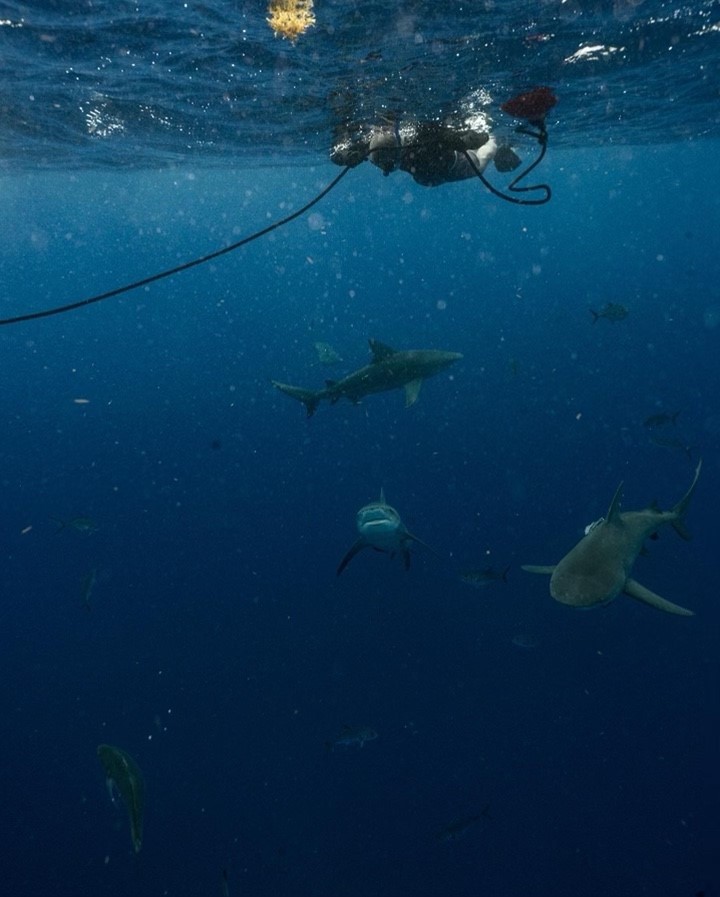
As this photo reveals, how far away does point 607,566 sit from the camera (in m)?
4.76

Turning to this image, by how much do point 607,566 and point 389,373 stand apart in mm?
5327

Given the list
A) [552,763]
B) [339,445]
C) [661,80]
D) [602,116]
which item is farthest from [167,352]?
[552,763]

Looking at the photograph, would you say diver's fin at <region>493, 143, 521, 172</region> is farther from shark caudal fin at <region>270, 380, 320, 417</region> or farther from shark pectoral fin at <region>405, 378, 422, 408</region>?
shark caudal fin at <region>270, 380, 320, 417</region>

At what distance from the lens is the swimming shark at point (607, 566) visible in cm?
455

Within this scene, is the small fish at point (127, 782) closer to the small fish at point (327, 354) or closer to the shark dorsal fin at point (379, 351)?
the shark dorsal fin at point (379, 351)

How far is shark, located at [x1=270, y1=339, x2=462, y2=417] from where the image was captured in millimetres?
9153

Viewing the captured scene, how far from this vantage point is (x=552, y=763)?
11.6 metres

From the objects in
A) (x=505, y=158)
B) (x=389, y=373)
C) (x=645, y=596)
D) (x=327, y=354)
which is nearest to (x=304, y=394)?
(x=389, y=373)

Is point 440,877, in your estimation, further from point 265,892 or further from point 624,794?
point 624,794

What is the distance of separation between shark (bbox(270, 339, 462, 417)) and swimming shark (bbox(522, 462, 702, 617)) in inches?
172

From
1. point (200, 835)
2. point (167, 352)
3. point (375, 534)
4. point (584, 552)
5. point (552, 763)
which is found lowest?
point (167, 352)

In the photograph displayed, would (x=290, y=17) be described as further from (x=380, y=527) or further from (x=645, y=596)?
(x=645, y=596)

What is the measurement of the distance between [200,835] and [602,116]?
24.4 m

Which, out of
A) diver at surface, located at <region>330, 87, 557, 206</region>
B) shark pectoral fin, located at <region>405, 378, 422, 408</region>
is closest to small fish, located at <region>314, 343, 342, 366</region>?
shark pectoral fin, located at <region>405, 378, 422, 408</region>
